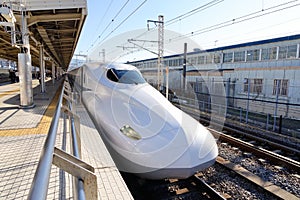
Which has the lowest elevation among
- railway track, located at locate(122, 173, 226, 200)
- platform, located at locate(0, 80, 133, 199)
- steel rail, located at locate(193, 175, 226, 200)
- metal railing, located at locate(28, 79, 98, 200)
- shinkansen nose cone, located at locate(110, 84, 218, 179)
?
railway track, located at locate(122, 173, 226, 200)

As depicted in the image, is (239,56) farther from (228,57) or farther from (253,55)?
(253,55)

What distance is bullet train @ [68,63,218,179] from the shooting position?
329cm

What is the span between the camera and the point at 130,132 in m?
3.68

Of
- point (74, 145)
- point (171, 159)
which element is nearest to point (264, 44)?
point (171, 159)

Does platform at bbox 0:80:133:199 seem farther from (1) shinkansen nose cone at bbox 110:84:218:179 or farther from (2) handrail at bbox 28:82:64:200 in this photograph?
(2) handrail at bbox 28:82:64:200

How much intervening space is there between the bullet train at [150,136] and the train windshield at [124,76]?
48cm

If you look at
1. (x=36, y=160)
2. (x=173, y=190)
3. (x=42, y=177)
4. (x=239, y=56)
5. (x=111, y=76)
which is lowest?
(x=173, y=190)

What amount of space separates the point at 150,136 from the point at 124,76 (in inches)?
102

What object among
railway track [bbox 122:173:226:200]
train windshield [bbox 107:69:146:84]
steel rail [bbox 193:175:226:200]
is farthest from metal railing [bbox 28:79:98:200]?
train windshield [bbox 107:69:146:84]

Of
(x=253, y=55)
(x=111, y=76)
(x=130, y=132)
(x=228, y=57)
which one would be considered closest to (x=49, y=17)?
(x=111, y=76)

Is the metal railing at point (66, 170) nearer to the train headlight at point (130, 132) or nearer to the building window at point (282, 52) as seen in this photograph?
the train headlight at point (130, 132)

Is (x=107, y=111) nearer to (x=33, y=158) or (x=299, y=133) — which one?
(x=33, y=158)

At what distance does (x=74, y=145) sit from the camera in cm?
229

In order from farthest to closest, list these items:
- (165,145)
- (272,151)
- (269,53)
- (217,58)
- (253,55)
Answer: (217,58) → (253,55) → (269,53) → (272,151) → (165,145)
